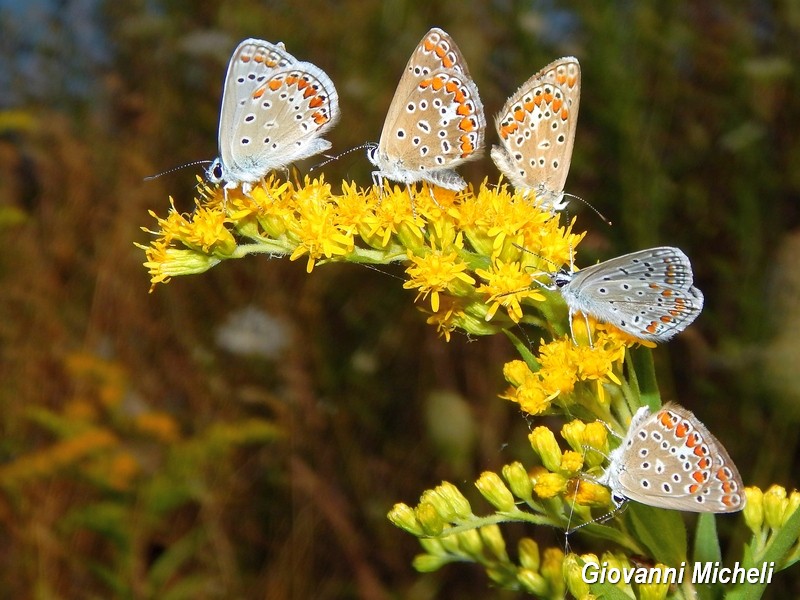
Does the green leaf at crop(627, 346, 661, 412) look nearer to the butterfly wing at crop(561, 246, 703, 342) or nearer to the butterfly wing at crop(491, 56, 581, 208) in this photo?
the butterfly wing at crop(561, 246, 703, 342)

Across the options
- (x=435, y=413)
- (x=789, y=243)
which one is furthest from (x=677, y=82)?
(x=435, y=413)

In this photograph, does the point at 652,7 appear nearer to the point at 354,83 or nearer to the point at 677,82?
the point at 677,82

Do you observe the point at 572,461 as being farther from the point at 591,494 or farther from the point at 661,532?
the point at 661,532

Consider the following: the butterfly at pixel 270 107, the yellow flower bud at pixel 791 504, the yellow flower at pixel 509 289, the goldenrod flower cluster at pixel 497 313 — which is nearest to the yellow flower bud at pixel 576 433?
the goldenrod flower cluster at pixel 497 313

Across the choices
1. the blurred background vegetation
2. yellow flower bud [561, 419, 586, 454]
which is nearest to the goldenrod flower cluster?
yellow flower bud [561, 419, 586, 454]

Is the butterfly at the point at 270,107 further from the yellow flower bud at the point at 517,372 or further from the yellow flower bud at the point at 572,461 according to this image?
the yellow flower bud at the point at 572,461

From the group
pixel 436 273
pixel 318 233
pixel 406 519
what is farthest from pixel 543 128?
pixel 406 519
